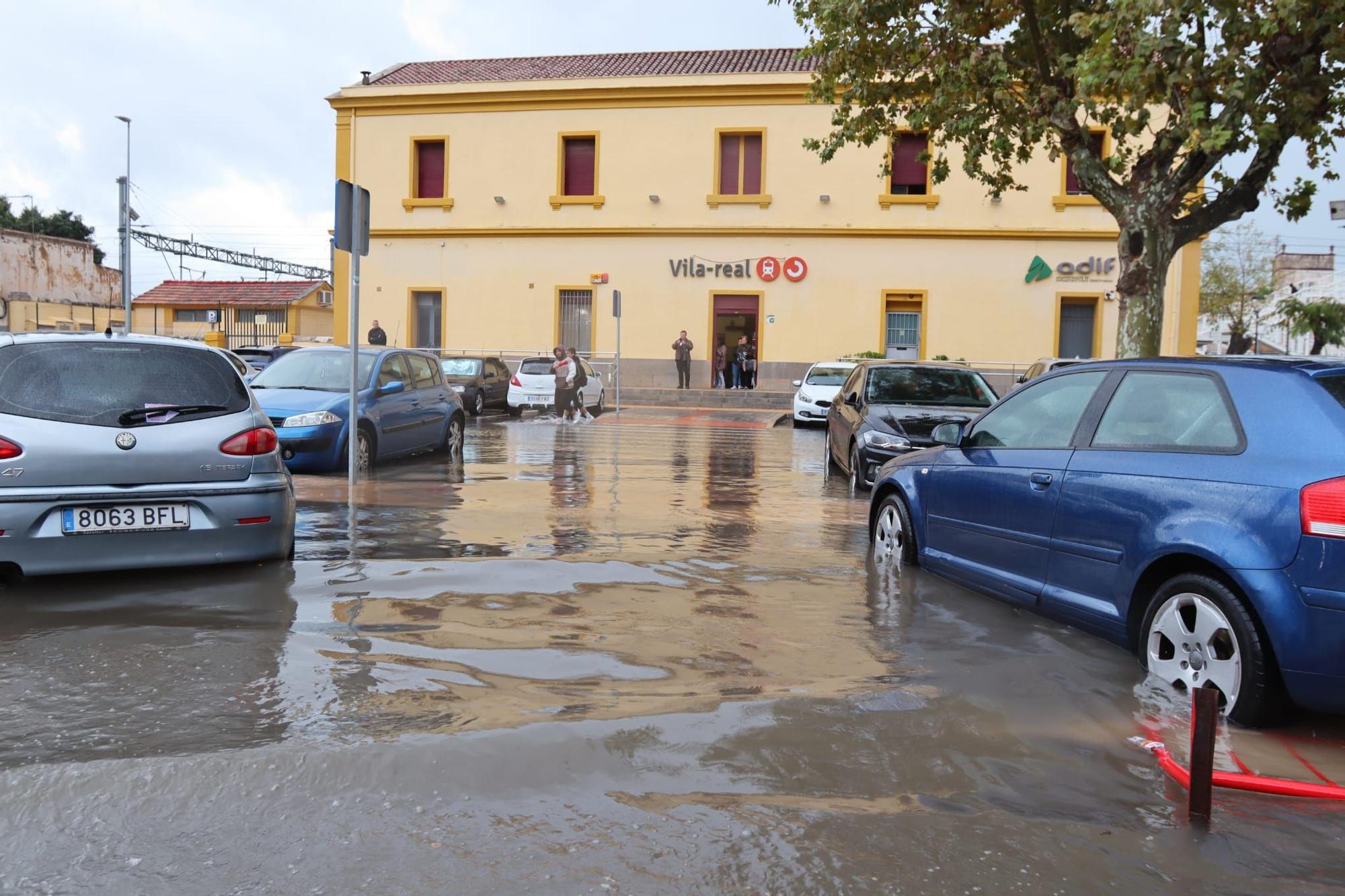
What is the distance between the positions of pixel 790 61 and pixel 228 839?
105 feet

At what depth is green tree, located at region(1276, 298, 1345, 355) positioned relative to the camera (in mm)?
35594

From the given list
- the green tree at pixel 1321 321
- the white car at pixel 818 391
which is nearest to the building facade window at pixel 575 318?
the white car at pixel 818 391

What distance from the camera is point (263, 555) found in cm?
617

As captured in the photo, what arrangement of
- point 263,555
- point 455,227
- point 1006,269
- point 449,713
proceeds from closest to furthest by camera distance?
point 449,713
point 263,555
point 1006,269
point 455,227

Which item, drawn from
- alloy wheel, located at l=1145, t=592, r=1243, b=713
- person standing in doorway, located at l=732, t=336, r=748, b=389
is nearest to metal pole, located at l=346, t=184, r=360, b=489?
alloy wheel, located at l=1145, t=592, r=1243, b=713

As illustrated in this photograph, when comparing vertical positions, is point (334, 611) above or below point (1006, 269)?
below

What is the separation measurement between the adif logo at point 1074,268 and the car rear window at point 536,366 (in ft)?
43.8

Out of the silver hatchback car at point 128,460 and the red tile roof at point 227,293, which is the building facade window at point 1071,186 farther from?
the red tile roof at point 227,293

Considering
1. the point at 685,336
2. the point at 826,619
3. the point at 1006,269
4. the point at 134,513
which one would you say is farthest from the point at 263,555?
the point at 1006,269

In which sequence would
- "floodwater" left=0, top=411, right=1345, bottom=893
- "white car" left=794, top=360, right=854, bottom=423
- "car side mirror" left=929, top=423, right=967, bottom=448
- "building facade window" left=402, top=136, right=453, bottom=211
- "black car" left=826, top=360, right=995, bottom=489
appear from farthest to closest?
1. "building facade window" left=402, top=136, right=453, bottom=211
2. "white car" left=794, top=360, right=854, bottom=423
3. "black car" left=826, top=360, right=995, bottom=489
4. "car side mirror" left=929, top=423, right=967, bottom=448
5. "floodwater" left=0, top=411, right=1345, bottom=893

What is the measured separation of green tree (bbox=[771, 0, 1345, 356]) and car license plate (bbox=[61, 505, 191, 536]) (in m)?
9.13

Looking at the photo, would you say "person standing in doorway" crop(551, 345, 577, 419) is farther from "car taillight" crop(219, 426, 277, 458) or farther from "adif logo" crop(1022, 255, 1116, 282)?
"car taillight" crop(219, 426, 277, 458)

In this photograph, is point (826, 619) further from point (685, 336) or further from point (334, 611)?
point (685, 336)

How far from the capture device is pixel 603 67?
111ft
